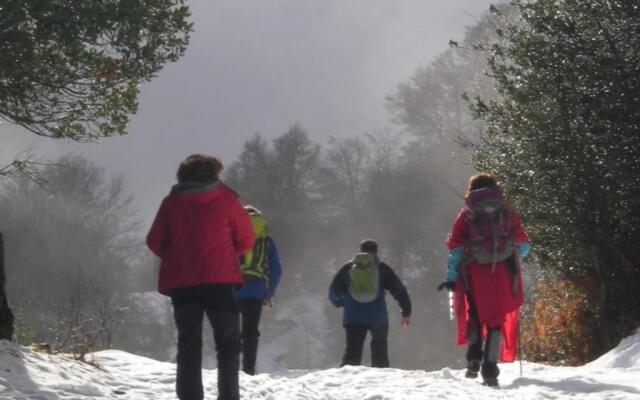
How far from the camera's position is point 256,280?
10016mm

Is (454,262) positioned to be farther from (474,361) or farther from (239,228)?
(239,228)

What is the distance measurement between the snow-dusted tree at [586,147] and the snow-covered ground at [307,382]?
2.36 meters

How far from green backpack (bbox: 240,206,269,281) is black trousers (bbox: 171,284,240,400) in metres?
3.56

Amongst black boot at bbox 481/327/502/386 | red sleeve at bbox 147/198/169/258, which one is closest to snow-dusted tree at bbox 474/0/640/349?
black boot at bbox 481/327/502/386

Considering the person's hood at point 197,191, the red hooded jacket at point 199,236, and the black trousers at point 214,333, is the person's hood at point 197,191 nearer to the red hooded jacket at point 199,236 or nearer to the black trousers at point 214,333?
the red hooded jacket at point 199,236

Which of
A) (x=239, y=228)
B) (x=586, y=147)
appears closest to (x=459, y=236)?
(x=239, y=228)

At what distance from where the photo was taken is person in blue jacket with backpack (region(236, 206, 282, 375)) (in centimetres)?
1000

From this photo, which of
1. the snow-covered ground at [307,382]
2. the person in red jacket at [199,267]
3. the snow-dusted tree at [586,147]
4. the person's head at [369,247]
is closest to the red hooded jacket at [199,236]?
the person in red jacket at [199,267]

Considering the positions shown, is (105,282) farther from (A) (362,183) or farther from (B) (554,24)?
(B) (554,24)

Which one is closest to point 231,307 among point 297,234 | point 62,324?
point 62,324

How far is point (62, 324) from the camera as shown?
10.0m

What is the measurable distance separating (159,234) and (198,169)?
0.53m

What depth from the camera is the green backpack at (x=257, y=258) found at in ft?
32.8

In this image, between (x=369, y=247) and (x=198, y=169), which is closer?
(x=198, y=169)
